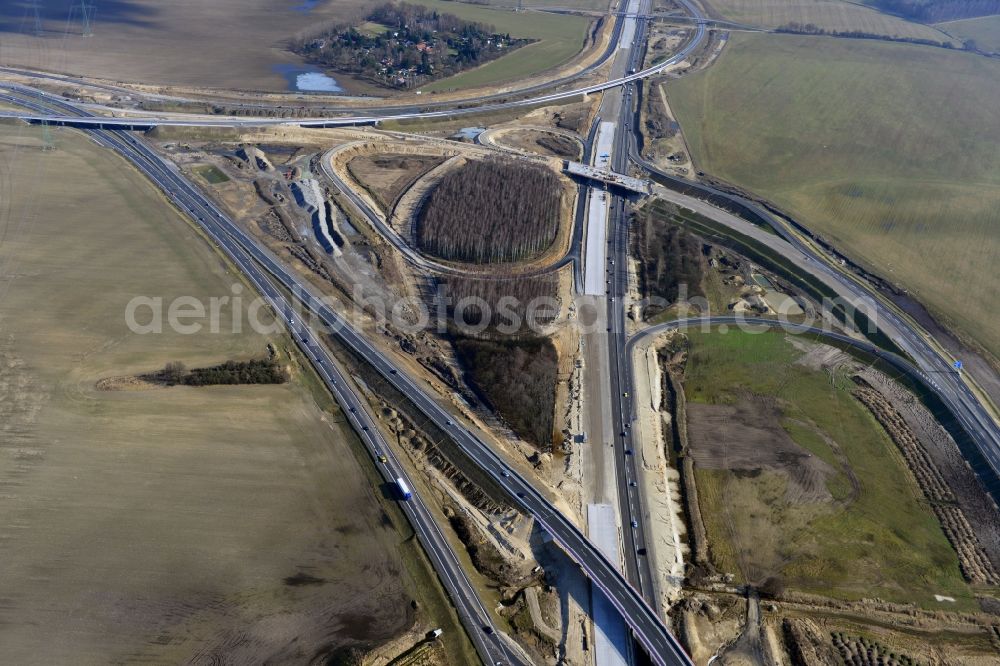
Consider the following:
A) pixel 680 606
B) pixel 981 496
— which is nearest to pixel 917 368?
pixel 981 496

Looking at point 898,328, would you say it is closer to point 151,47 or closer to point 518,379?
point 518,379

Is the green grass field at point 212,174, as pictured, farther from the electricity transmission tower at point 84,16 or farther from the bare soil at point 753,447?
the electricity transmission tower at point 84,16

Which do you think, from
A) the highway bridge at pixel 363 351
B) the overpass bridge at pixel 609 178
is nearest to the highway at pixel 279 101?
the highway bridge at pixel 363 351

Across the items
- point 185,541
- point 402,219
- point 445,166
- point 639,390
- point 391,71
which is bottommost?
point 185,541

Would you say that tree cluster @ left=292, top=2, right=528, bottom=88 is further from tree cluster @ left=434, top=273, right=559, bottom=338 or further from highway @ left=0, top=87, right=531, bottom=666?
tree cluster @ left=434, top=273, right=559, bottom=338

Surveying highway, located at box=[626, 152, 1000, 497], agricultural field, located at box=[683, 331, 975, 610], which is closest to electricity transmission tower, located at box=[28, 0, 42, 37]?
highway, located at box=[626, 152, 1000, 497]

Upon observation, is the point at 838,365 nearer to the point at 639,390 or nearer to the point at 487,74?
the point at 639,390
